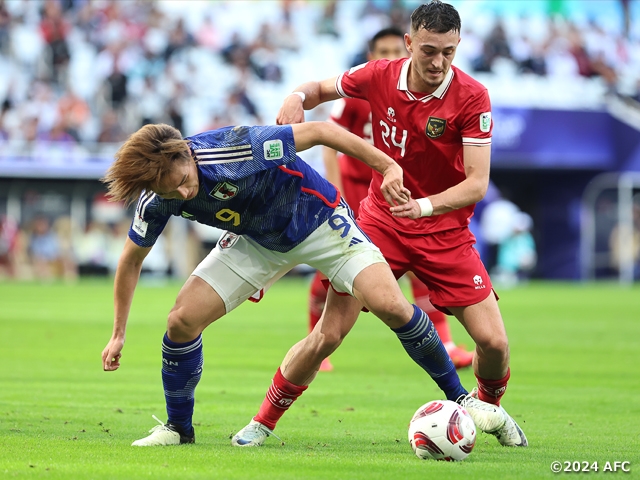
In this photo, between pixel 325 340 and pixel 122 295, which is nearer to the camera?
pixel 122 295

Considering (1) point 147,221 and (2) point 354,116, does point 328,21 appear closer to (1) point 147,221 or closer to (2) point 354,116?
(2) point 354,116

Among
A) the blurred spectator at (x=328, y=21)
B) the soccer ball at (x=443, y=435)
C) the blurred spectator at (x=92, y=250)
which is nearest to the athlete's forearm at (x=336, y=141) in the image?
the soccer ball at (x=443, y=435)

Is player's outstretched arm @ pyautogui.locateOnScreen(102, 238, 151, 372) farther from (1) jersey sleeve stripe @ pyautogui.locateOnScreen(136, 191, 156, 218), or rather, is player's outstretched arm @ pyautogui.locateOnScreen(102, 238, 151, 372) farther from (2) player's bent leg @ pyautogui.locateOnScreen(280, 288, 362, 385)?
(2) player's bent leg @ pyautogui.locateOnScreen(280, 288, 362, 385)

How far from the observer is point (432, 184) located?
6223mm

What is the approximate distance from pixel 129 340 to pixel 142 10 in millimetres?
19308

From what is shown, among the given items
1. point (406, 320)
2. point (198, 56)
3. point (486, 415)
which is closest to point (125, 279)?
point (406, 320)

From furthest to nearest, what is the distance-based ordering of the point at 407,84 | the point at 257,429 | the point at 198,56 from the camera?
the point at 198,56 < the point at 407,84 < the point at 257,429

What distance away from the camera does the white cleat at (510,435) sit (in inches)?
223

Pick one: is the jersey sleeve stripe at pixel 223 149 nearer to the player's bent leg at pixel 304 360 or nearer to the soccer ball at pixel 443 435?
the player's bent leg at pixel 304 360

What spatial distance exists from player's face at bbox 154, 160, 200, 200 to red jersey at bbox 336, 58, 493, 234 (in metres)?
1.51

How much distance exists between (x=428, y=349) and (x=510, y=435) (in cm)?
68

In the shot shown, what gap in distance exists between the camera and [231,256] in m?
5.75

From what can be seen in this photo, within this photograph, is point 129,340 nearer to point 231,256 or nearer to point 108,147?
point 231,256

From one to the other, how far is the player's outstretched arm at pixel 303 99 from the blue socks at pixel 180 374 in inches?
53.7
